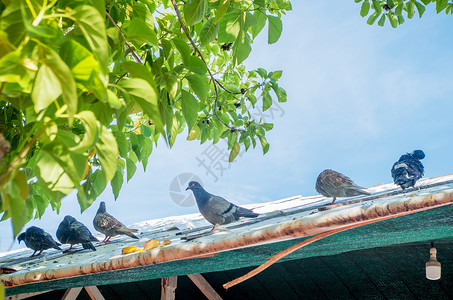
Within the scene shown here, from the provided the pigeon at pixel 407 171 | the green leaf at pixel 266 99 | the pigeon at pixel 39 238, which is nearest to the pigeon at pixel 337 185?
the pigeon at pixel 407 171

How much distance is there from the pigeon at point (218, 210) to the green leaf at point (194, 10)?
1980 mm

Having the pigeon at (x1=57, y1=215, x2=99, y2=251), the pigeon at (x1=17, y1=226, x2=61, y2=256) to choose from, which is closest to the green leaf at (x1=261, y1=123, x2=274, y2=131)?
the pigeon at (x1=57, y1=215, x2=99, y2=251)

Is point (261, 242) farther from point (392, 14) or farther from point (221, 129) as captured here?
point (392, 14)

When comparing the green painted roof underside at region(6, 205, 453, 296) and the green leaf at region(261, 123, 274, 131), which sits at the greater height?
the green leaf at region(261, 123, 274, 131)

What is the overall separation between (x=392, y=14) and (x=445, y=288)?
2.14m

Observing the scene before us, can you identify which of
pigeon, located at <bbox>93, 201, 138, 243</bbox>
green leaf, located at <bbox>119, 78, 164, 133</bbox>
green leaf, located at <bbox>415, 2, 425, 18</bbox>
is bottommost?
pigeon, located at <bbox>93, 201, 138, 243</bbox>

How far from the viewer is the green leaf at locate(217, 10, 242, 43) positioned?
1504 mm

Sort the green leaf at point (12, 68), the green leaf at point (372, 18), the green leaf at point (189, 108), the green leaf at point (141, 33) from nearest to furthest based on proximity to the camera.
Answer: the green leaf at point (12, 68) → the green leaf at point (141, 33) → the green leaf at point (189, 108) → the green leaf at point (372, 18)

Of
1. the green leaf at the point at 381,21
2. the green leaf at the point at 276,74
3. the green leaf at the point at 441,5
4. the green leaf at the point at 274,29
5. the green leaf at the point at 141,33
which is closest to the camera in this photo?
the green leaf at the point at 141,33

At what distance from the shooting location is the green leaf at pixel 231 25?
150cm

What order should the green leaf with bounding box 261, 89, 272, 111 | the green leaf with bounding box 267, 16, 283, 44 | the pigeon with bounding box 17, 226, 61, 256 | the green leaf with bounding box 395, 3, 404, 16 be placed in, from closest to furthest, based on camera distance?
the green leaf with bounding box 267, 16, 283, 44
the green leaf with bounding box 261, 89, 272, 111
the green leaf with bounding box 395, 3, 404, 16
the pigeon with bounding box 17, 226, 61, 256

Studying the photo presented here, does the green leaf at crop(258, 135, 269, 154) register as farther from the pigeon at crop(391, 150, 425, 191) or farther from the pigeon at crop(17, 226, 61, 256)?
the pigeon at crop(17, 226, 61, 256)

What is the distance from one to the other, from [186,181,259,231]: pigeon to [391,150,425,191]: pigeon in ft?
3.84

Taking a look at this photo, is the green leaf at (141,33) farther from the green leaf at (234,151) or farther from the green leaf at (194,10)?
the green leaf at (234,151)
